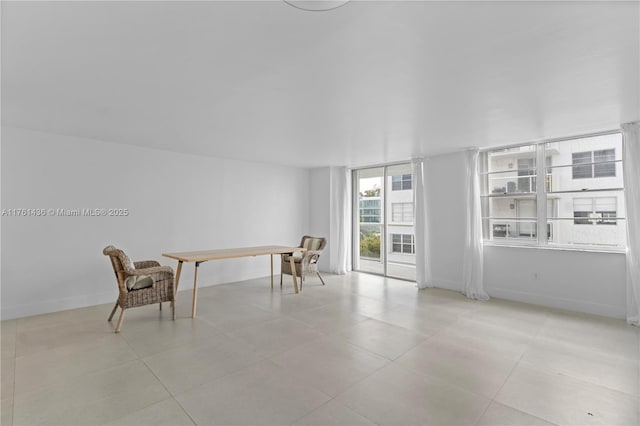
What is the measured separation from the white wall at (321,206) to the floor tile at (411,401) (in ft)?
15.4

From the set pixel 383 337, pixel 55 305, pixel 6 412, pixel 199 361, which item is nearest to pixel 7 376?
pixel 6 412

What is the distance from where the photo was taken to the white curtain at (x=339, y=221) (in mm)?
6848

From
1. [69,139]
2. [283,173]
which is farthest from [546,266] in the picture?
[69,139]

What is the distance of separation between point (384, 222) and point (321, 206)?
4.98 ft

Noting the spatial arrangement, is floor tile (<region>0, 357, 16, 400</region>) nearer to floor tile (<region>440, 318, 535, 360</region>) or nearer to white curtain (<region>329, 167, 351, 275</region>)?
floor tile (<region>440, 318, 535, 360</region>)

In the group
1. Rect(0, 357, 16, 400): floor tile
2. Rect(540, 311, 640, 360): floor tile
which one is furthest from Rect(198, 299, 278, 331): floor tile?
Rect(540, 311, 640, 360): floor tile

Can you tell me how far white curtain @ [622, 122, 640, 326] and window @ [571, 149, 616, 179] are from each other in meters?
0.40

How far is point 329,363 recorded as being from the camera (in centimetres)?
268

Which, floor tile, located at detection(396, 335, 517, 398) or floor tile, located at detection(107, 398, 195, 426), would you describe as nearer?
floor tile, located at detection(107, 398, 195, 426)

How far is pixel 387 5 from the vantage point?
1579 mm

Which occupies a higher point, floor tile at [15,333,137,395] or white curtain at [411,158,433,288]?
white curtain at [411,158,433,288]

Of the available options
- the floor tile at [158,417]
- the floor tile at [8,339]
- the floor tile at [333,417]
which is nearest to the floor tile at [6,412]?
the floor tile at [158,417]

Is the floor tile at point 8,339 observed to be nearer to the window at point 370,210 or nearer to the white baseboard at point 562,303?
the window at point 370,210

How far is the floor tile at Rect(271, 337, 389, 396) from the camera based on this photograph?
7.84 feet
